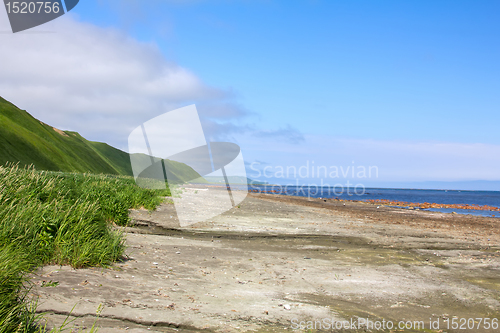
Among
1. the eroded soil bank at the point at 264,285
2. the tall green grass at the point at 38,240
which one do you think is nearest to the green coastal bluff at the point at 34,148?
the eroded soil bank at the point at 264,285

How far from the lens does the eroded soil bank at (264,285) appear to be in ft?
15.1

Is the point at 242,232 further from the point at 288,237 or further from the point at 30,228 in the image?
the point at 30,228

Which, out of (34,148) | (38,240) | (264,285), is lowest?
(264,285)

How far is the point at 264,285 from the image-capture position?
6730 millimetres

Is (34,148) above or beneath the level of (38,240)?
above

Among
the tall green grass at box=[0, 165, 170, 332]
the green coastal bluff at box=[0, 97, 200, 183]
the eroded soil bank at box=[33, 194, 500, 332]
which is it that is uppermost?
the green coastal bluff at box=[0, 97, 200, 183]

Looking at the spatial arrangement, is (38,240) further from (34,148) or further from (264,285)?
(34,148)

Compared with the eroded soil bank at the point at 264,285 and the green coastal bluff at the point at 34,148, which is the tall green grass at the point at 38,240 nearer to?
the eroded soil bank at the point at 264,285

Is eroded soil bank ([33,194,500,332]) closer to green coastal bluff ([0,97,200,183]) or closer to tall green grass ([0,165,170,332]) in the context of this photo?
tall green grass ([0,165,170,332])

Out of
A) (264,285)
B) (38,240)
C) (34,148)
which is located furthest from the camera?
(34,148)

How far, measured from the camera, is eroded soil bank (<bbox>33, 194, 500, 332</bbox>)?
4617 mm

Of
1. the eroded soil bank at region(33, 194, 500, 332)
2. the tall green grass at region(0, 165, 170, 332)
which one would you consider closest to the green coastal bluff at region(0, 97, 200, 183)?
the eroded soil bank at region(33, 194, 500, 332)

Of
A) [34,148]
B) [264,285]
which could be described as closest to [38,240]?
[264,285]

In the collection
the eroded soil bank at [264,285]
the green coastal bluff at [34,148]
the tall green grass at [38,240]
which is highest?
the green coastal bluff at [34,148]
